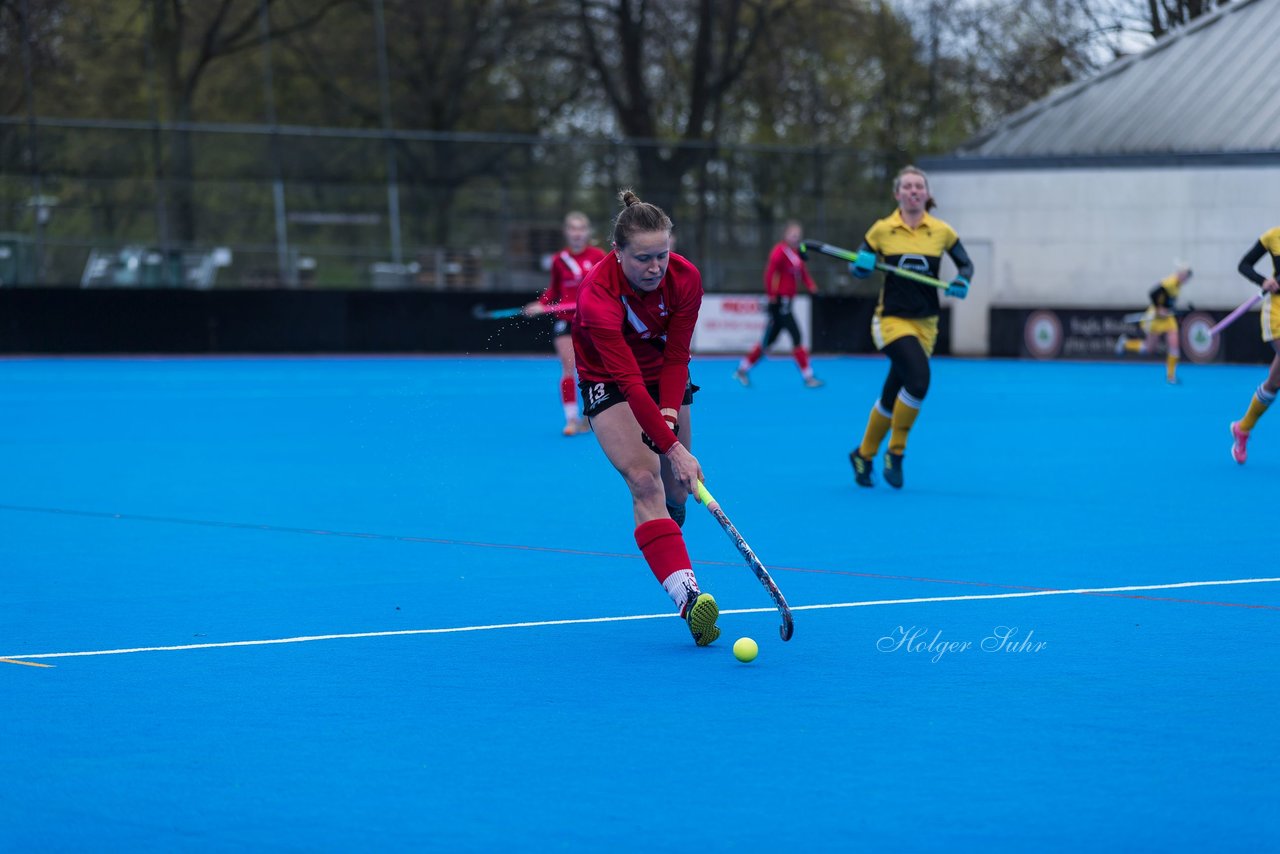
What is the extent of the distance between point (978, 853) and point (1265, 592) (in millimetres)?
3946

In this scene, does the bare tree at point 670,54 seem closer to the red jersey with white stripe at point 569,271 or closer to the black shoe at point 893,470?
the red jersey with white stripe at point 569,271

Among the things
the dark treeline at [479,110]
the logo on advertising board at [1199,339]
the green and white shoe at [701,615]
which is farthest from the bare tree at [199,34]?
the green and white shoe at [701,615]

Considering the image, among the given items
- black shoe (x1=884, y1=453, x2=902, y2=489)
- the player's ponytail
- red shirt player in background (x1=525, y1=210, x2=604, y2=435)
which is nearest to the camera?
the player's ponytail

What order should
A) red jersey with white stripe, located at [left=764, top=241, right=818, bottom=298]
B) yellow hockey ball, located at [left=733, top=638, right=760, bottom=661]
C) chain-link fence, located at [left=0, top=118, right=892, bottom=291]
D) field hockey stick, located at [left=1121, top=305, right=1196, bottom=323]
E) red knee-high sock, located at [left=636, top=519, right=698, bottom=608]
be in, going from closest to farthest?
1. yellow hockey ball, located at [left=733, top=638, right=760, bottom=661]
2. red knee-high sock, located at [left=636, top=519, right=698, bottom=608]
3. red jersey with white stripe, located at [left=764, top=241, right=818, bottom=298]
4. field hockey stick, located at [left=1121, top=305, right=1196, bottom=323]
5. chain-link fence, located at [left=0, top=118, right=892, bottom=291]

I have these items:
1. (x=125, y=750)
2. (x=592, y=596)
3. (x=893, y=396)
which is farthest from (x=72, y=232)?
(x=125, y=750)

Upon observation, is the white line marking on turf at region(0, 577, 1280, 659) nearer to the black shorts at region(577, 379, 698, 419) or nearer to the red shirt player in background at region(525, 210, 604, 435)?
the black shorts at region(577, 379, 698, 419)

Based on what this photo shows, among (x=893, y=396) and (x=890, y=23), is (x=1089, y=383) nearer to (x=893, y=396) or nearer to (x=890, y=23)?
(x=893, y=396)

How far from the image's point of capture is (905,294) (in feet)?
36.3

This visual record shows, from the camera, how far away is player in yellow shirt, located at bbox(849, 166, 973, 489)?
36.0ft

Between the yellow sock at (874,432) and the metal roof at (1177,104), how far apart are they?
66.8 feet

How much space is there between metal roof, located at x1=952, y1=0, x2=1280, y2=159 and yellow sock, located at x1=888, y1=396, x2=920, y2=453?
20422 mm

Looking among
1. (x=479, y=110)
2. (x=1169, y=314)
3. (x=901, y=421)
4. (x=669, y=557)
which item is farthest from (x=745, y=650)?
(x=479, y=110)

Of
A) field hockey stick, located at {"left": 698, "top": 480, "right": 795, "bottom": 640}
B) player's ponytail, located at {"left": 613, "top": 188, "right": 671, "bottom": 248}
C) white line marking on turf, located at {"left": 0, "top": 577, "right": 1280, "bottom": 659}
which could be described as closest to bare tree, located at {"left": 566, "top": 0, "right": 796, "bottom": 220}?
white line marking on turf, located at {"left": 0, "top": 577, "right": 1280, "bottom": 659}

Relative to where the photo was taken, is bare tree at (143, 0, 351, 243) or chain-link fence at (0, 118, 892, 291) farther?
bare tree at (143, 0, 351, 243)
